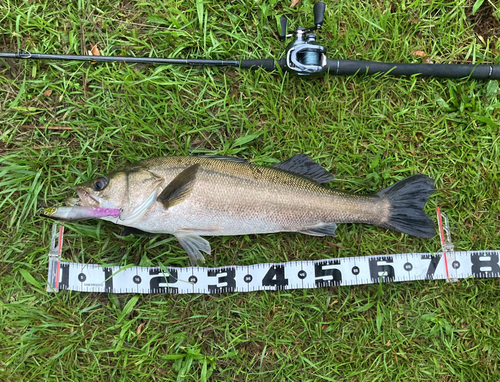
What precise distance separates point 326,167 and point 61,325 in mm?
3128

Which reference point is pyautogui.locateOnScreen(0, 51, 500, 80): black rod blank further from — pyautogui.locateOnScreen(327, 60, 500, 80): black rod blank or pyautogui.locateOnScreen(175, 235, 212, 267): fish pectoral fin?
pyautogui.locateOnScreen(175, 235, 212, 267): fish pectoral fin

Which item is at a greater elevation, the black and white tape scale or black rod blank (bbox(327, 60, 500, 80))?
black rod blank (bbox(327, 60, 500, 80))

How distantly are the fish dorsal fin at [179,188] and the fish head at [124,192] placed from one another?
0.37ft

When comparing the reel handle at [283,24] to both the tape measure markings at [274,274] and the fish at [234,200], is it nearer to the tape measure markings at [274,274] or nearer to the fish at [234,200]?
the fish at [234,200]

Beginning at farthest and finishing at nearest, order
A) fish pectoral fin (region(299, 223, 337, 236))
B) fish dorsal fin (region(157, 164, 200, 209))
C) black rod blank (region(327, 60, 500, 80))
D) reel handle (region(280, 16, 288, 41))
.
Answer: black rod blank (region(327, 60, 500, 80)), reel handle (region(280, 16, 288, 41)), fish pectoral fin (region(299, 223, 337, 236)), fish dorsal fin (region(157, 164, 200, 209))

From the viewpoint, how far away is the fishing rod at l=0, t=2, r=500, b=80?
10.1 ft

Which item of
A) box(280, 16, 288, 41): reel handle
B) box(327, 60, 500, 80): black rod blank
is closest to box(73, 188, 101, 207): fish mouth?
box(280, 16, 288, 41): reel handle

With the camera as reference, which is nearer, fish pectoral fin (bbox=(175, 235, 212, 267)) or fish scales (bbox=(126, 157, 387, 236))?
fish scales (bbox=(126, 157, 387, 236))

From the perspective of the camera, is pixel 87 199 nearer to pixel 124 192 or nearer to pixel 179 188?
pixel 124 192

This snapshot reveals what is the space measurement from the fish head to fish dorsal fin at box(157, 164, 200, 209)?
11cm

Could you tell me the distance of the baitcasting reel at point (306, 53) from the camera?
3.06 metres

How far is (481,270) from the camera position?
3.25 metres

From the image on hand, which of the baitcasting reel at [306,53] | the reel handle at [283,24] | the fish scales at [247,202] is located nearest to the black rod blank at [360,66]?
the baitcasting reel at [306,53]

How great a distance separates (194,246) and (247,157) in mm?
1061
